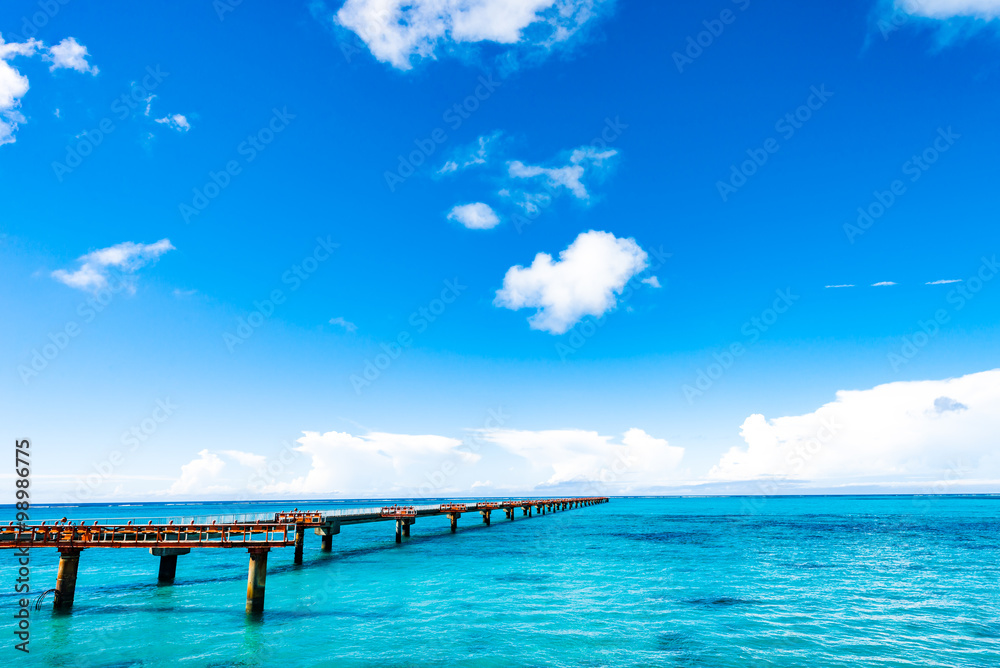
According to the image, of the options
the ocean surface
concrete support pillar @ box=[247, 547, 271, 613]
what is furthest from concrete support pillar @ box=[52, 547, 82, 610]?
concrete support pillar @ box=[247, 547, 271, 613]

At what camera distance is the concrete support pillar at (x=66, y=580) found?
32344 millimetres

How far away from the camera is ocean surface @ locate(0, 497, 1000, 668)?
23.9 m

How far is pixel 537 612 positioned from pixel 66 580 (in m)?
26.3

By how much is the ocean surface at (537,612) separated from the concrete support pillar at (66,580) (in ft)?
3.26

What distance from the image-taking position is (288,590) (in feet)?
125

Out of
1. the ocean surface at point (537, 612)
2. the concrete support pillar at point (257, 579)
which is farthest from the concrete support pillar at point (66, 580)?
the concrete support pillar at point (257, 579)

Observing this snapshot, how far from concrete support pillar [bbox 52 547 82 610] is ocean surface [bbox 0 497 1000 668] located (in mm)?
992

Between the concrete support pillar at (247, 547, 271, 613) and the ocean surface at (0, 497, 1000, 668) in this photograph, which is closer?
the ocean surface at (0, 497, 1000, 668)

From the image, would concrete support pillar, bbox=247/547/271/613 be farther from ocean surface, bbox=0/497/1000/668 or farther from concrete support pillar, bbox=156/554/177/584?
concrete support pillar, bbox=156/554/177/584

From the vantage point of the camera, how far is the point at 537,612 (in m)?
31.3

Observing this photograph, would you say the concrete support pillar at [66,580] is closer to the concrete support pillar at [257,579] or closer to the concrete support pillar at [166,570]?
the concrete support pillar at [166,570]

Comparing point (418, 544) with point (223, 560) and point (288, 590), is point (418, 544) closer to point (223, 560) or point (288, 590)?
point (223, 560)

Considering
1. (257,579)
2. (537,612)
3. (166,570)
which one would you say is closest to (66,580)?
(166,570)

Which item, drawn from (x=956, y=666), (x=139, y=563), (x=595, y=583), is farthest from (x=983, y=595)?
(x=139, y=563)
